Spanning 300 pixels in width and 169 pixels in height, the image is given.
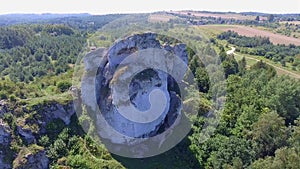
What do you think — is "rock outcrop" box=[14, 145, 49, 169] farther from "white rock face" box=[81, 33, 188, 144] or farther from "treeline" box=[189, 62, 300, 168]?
"treeline" box=[189, 62, 300, 168]

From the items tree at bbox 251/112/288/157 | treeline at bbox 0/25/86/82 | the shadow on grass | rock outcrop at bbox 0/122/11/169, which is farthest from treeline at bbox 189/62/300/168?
treeline at bbox 0/25/86/82

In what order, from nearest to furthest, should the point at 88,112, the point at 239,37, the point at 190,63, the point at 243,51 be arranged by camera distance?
the point at 88,112 < the point at 190,63 < the point at 243,51 < the point at 239,37

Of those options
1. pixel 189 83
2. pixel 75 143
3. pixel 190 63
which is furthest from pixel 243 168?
pixel 190 63

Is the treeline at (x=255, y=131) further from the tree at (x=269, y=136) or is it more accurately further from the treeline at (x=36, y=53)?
the treeline at (x=36, y=53)

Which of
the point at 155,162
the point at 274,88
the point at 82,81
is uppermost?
the point at 82,81

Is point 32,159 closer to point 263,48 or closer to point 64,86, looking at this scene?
point 64,86

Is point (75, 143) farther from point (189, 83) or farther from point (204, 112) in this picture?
point (189, 83)
